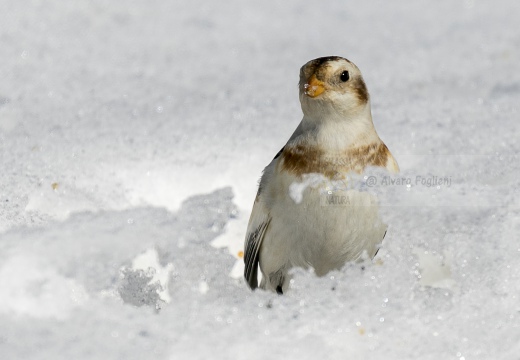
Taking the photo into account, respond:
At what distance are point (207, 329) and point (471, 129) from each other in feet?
7.29

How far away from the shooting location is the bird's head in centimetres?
296

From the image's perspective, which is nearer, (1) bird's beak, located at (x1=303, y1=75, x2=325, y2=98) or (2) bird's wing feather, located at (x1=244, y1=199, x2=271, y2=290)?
(1) bird's beak, located at (x1=303, y1=75, x2=325, y2=98)

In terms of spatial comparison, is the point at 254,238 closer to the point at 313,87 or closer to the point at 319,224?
the point at 319,224

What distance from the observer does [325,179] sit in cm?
290

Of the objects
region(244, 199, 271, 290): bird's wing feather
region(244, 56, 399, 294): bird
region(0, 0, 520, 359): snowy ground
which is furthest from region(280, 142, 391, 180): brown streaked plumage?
region(244, 199, 271, 290): bird's wing feather

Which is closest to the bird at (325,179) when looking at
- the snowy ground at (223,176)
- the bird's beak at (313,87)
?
the bird's beak at (313,87)

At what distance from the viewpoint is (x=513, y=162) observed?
145 inches

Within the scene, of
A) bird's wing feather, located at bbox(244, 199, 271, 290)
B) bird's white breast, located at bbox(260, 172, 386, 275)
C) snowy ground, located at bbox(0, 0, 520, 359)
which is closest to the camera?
snowy ground, located at bbox(0, 0, 520, 359)

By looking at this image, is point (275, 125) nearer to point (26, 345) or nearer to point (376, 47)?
point (376, 47)

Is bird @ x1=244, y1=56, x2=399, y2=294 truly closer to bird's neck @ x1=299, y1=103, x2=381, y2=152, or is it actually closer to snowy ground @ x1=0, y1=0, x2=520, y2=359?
bird's neck @ x1=299, y1=103, x2=381, y2=152

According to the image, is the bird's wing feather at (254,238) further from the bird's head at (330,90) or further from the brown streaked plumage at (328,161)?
the bird's head at (330,90)

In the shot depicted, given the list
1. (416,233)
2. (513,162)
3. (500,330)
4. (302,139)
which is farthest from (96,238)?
(513,162)

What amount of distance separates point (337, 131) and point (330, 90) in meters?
0.15

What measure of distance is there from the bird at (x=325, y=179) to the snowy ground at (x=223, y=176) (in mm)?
115
